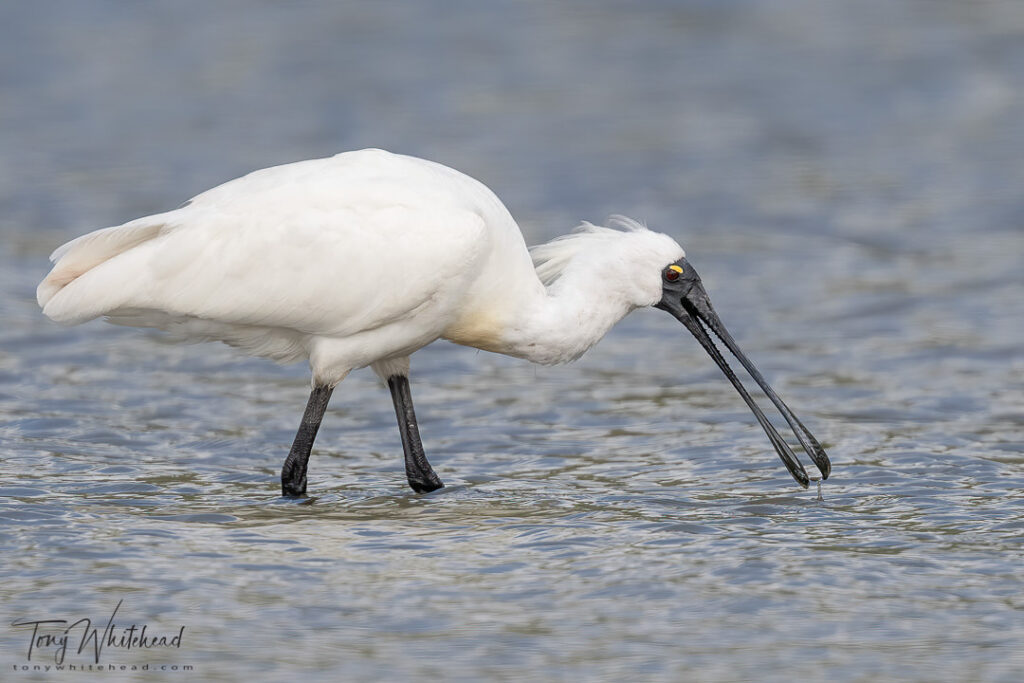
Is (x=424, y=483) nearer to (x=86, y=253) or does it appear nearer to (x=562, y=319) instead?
(x=562, y=319)

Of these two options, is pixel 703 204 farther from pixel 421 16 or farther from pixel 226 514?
pixel 226 514

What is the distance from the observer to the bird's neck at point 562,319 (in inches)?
352

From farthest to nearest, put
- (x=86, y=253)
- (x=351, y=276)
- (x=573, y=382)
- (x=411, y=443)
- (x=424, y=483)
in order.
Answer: (x=573, y=382) → (x=411, y=443) → (x=424, y=483) → (x=86, y=253) → (x=351, y=276)

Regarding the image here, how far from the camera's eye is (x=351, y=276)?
867cm

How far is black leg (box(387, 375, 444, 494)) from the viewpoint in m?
9.11

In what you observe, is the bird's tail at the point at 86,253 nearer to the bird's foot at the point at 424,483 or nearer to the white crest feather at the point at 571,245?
the bird's foot at the point at 424,483

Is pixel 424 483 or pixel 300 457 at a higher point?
pixel 300 457

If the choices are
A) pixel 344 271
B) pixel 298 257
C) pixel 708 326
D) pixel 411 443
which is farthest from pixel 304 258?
pixel 708 326

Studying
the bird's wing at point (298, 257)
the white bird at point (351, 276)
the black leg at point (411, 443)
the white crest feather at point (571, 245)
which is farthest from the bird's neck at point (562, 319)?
the black leg at point (411, 443)

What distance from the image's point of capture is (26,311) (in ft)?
41.8

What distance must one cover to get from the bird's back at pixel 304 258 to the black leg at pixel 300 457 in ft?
1.19

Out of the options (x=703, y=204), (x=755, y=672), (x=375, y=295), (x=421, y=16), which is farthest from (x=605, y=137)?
(x=755, y=672)

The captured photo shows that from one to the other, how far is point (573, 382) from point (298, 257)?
3.05 meters

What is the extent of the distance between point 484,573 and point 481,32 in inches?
460
